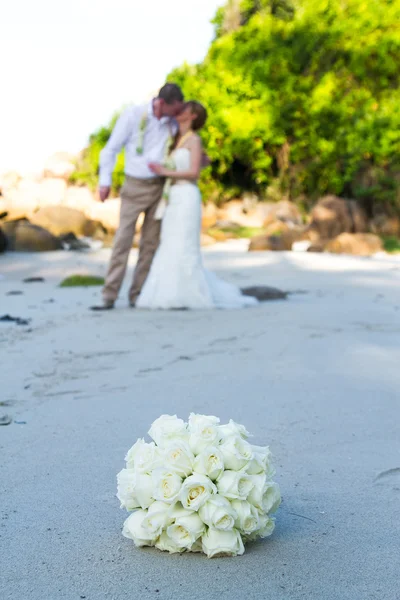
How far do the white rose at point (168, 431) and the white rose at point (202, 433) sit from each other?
0.02m

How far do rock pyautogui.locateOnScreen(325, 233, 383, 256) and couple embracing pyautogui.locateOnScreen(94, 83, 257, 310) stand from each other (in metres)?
7.53

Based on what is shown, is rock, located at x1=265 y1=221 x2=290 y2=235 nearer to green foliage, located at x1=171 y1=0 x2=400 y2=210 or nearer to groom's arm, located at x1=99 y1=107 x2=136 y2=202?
green foliage, located at x1=171 y1=0 x2=400 y2=210

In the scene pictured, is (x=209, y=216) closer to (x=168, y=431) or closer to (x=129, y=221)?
(x=129, y=221)

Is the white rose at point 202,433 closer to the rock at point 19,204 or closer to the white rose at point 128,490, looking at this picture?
the white rose at point 128,490

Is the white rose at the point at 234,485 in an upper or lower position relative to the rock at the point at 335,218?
upper

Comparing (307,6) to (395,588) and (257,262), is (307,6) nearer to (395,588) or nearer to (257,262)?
(257,262)

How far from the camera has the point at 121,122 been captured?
7.16 meters

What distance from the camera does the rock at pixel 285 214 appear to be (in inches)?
830

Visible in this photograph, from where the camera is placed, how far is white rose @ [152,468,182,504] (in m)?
1.97

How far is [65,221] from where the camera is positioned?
1883 centimetres

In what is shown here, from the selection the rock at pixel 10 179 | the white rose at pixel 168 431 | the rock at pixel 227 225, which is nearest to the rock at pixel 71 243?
the rock at pixel 227 225

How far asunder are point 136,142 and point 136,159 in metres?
0.14

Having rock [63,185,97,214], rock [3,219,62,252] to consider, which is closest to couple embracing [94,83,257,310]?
rock [3,219,62,252]

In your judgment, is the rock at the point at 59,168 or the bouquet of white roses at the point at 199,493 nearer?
the bouquet of white roses at the point at 199,493
